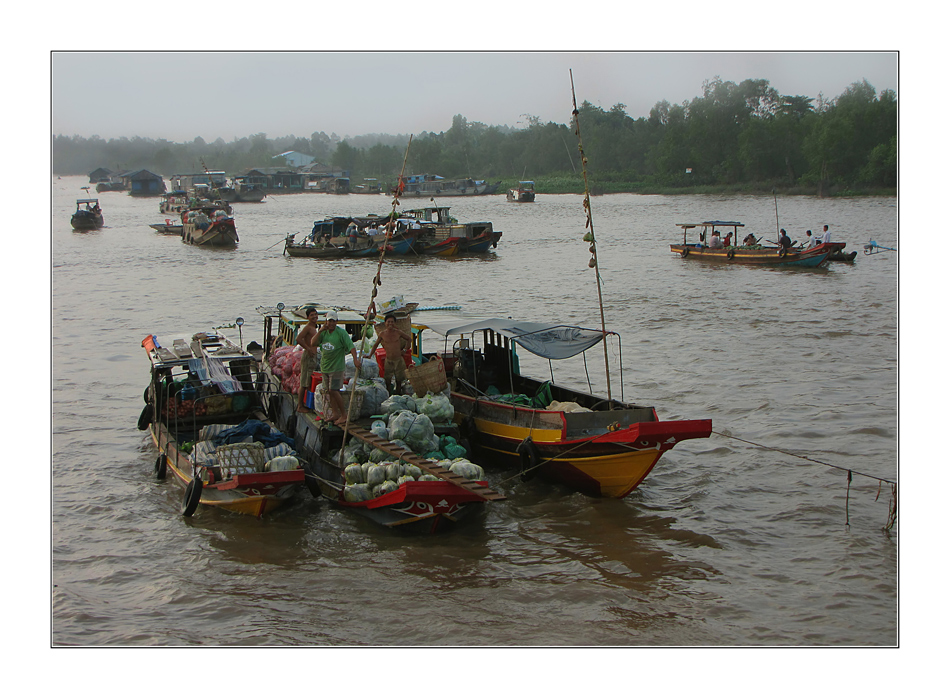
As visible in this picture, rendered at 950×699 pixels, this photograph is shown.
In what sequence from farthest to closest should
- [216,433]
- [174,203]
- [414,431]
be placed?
[174,203] < [216,433] < [414,431]

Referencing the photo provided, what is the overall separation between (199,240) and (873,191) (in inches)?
1315

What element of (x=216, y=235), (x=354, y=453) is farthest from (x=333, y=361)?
(x=216, y=235)

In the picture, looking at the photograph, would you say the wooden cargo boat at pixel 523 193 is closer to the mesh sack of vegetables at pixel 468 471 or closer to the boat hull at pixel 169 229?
the boat hull at pixel 169 229

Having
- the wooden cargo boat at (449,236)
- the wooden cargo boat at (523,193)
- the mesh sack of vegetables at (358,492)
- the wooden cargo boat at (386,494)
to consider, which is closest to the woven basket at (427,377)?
the wooden cargo boat at (386,494)

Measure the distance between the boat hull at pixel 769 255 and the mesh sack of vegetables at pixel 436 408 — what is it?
20.7 metres

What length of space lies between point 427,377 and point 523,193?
199 ft

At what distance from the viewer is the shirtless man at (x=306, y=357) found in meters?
9.27

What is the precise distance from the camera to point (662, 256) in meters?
32.8

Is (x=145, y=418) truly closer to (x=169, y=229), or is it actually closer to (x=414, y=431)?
(x=414, y=431)

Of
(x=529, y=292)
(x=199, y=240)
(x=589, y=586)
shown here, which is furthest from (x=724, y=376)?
(x=199, y=240)

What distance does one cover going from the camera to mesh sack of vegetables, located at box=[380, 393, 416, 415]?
8.81m

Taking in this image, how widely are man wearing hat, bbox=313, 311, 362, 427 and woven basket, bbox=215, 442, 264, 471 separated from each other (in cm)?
82

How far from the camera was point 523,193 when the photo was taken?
6850cm

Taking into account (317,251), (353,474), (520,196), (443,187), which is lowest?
(353,474)
